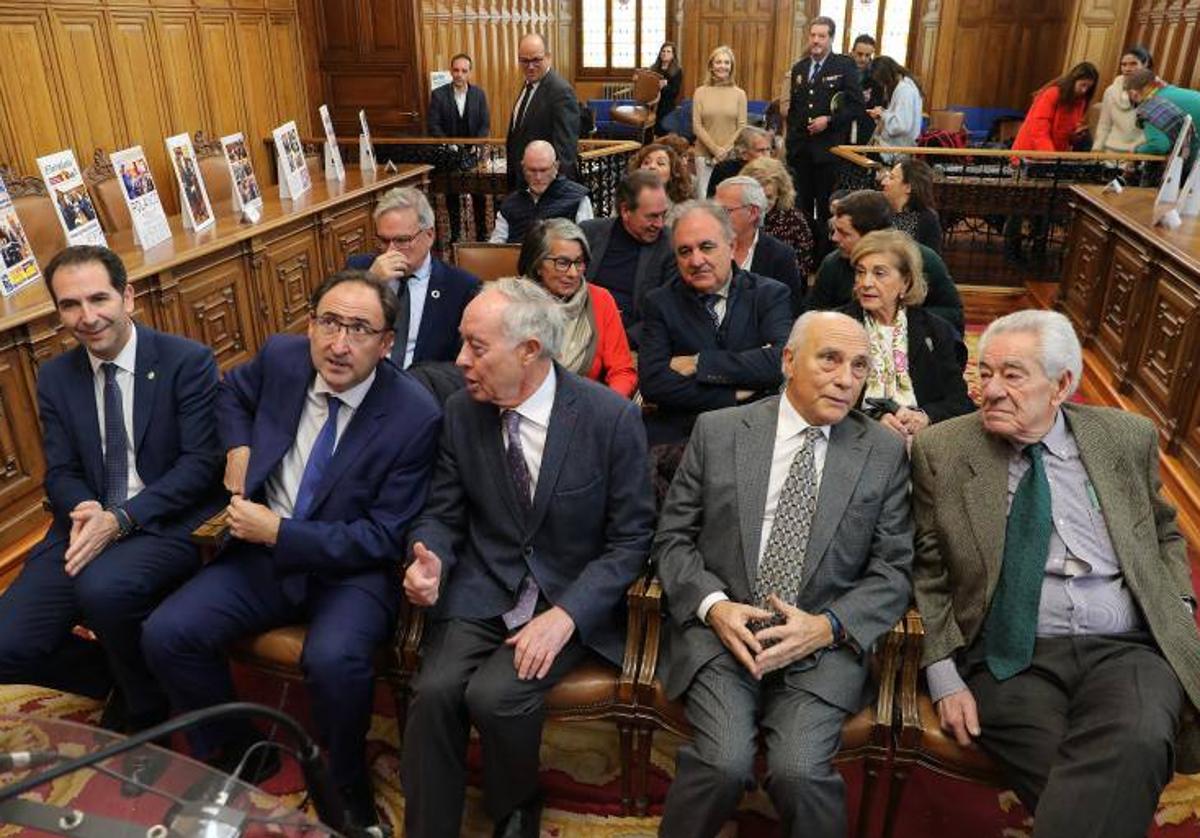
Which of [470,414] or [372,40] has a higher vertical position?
[372,40]

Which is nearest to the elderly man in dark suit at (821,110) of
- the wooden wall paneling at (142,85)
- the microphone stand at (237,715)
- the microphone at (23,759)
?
the wooden wall paneling at (142,85)

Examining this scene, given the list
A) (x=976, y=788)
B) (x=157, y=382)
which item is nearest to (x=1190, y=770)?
(x=976, y=788)

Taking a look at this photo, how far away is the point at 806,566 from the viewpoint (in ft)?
6.24

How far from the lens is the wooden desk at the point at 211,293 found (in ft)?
9.78

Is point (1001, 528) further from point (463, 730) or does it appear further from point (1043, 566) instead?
point (463, 730)

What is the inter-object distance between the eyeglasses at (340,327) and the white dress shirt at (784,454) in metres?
0.97

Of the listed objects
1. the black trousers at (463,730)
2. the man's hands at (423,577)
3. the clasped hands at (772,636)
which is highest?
the man's hands at (423,577)

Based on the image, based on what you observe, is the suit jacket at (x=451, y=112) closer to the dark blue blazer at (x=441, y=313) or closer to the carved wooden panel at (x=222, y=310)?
the carved wooden panel at (x=222, y=310)

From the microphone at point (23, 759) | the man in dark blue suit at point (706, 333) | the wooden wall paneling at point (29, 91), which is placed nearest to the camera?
the microphone at point (23, 759)

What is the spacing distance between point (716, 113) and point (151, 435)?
5593mm

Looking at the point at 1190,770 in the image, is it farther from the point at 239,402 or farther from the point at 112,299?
the point at 112,299

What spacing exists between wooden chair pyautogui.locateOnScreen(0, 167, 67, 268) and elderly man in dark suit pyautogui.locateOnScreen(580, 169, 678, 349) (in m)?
2.32

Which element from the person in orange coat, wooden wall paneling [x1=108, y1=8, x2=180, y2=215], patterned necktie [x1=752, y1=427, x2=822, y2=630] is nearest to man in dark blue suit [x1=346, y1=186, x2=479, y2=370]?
the person in orange coat

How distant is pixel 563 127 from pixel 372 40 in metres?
3.39
